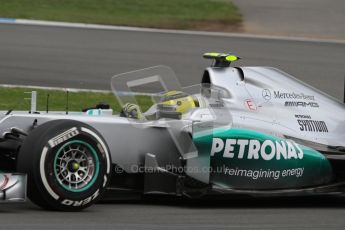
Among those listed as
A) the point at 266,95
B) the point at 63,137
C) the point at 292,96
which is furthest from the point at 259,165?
the point at 63,137

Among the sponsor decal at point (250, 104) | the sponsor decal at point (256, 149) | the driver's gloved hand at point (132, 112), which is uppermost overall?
the sponsor decal at point (250, 104)

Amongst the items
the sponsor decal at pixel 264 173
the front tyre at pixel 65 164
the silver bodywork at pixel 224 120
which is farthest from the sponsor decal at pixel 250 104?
the front tyre at pixel 65 164

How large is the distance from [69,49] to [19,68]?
2181 millimetres

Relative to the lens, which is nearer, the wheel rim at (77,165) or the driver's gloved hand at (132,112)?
the wheel rim at (77,165)

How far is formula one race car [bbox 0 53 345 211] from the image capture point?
7.20 m

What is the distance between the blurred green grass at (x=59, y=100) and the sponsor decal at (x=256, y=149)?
5.24 meters

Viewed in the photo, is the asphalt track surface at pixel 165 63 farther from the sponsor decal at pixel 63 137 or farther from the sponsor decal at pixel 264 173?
the sponsor decal at pixel 63 137

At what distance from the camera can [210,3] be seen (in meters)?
23.7

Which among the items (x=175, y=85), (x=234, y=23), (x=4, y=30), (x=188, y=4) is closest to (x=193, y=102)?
(x=175, y=85)

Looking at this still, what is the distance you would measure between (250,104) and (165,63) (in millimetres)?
9418

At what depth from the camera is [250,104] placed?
8289 millimetres

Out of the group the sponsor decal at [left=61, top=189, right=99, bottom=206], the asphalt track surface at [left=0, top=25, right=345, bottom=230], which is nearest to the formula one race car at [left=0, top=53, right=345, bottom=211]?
the sponsor decal at [left=61, top=189, right=99, bottom=206]

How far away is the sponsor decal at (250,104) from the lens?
8.26 metres

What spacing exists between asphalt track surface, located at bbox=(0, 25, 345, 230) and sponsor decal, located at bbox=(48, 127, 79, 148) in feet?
1.80
